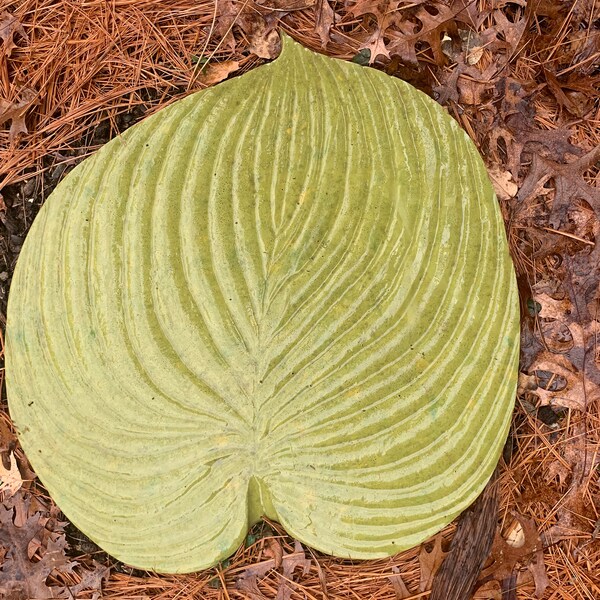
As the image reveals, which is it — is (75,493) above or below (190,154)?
below

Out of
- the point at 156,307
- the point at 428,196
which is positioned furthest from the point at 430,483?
the point at 156,307

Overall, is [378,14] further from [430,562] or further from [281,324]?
[430,562]

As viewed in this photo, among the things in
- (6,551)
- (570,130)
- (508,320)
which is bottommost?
(6,551)

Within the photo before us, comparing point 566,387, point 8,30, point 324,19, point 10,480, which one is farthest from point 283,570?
point 8,30

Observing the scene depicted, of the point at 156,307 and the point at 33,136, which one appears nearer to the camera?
the point at 156,307

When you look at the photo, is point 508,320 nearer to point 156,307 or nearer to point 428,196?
point 428,196

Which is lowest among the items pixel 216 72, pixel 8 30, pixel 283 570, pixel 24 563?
pixel 283 570

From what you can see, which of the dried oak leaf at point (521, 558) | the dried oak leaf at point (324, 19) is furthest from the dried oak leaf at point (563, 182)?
the dried oak leaf at point (521, 558)
